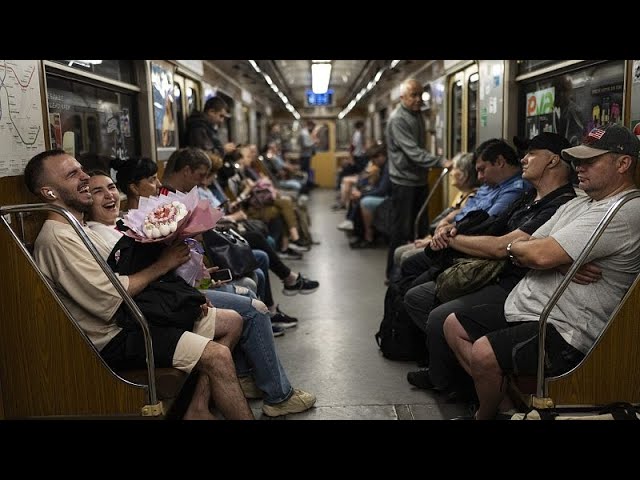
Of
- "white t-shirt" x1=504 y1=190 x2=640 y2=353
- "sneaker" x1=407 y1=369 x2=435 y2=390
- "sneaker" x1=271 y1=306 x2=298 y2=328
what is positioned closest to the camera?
"white t-shirt" x1=504 y1=190 x2=640 y2=353

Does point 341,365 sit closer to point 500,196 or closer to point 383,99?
point 500,196

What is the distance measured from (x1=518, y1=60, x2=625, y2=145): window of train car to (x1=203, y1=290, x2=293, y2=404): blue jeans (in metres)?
2.03

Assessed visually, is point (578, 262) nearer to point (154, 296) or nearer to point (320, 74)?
point (154, 296)

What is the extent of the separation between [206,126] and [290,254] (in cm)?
195

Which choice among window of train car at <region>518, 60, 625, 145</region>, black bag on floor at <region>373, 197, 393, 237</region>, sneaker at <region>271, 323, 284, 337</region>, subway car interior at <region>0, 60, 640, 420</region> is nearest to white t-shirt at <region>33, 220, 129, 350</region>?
subway car interior at <region>0, 60, 640, 420</region>

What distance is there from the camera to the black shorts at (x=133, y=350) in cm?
236

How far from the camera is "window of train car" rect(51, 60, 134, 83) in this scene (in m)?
3.45

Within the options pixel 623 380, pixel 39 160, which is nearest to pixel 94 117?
pixel 39 160

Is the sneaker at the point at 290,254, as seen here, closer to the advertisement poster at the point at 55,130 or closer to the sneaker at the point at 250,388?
the sneaker at the point at 250,388

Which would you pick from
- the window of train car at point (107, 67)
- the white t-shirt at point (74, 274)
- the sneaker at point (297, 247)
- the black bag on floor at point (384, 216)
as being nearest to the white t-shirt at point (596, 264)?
the white t-shirt at point (74, 274)

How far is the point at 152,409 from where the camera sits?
227 cm

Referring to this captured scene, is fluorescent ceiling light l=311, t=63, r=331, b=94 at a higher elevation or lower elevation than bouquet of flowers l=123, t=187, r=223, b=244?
higher

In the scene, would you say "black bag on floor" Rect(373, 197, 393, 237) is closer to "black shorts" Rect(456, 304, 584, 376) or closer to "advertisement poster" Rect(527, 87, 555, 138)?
"advertisement poster" Rect(527, 87, 555, 138)

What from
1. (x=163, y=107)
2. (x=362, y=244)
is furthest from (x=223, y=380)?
(x=362, y=244)
